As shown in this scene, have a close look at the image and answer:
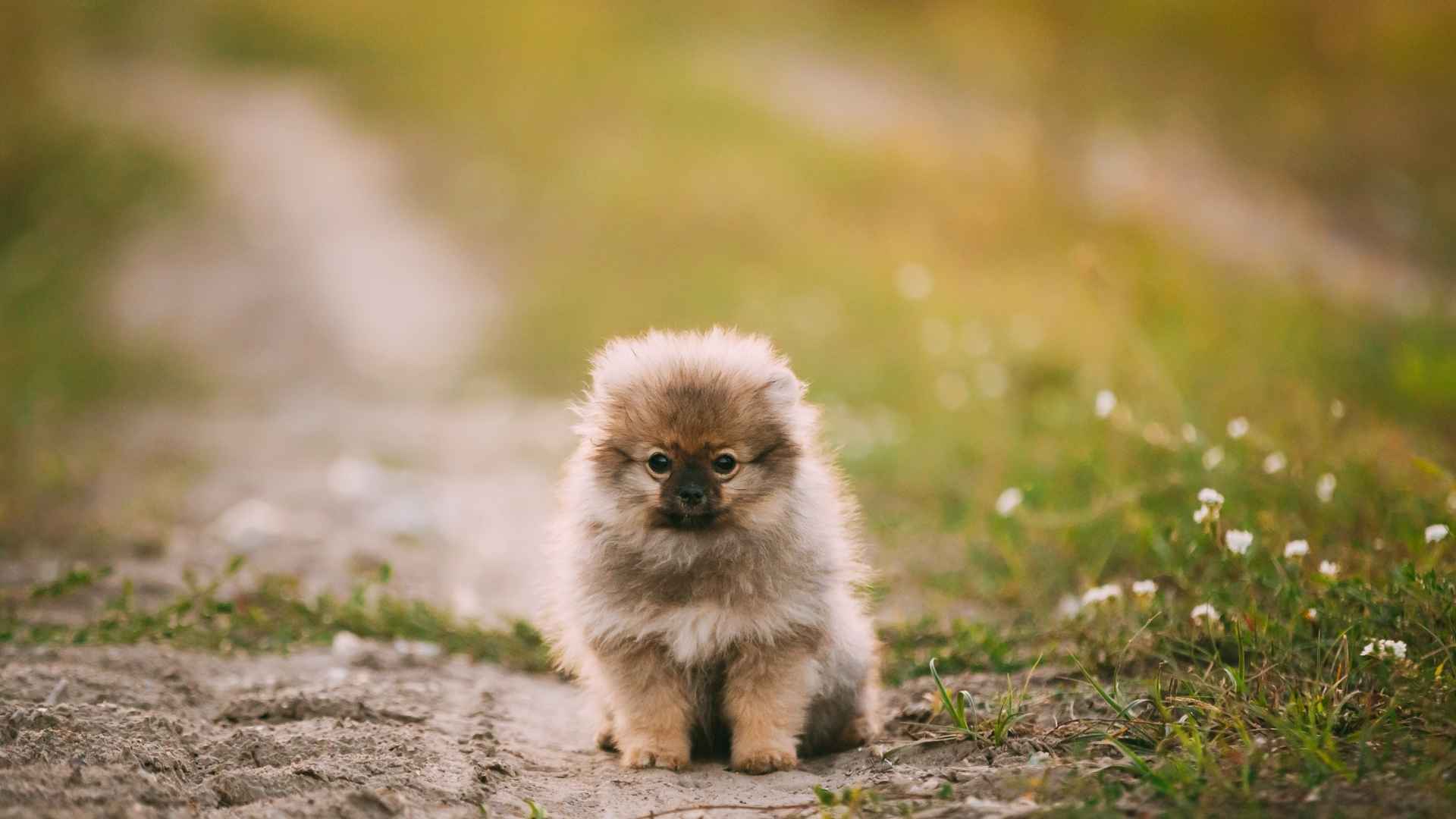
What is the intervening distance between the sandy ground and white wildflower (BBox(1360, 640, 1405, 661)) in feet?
2.59

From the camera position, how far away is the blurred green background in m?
6.00

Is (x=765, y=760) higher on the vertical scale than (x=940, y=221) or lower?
lower

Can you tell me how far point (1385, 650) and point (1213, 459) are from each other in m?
1.68

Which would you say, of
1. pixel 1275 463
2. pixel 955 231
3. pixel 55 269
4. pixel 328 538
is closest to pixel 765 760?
pixel 1275 463

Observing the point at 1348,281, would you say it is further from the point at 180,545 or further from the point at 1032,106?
the point at 180,545

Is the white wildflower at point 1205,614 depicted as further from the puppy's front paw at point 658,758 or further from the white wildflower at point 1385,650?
the puppy's front paw at point 658,758

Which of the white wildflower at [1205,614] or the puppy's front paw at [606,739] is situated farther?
the puppy's front paw at [606,739]

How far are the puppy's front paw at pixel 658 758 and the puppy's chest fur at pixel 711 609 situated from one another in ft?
0.91

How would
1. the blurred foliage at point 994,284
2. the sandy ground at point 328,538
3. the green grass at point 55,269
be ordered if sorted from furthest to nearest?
1. the green grass at point 55,269
2. the blurred foliage at point 994,284
3. the sandy ground at point 328,538

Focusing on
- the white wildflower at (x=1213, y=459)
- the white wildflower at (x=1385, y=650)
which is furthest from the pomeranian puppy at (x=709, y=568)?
the white wildflower at (x=1213, y=459)

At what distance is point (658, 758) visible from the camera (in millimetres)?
3576

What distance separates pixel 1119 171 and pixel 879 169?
295cm

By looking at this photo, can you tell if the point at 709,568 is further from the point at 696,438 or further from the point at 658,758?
the point at 658,758

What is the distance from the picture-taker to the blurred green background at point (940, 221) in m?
6.00
